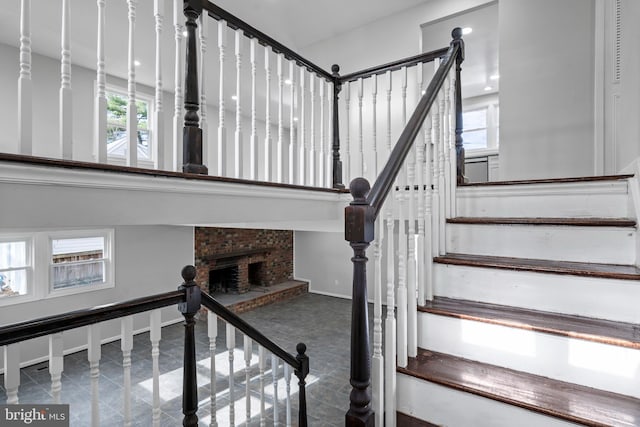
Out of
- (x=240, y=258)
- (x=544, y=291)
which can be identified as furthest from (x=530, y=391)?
(x=240, y=258)

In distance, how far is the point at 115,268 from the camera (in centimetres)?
527

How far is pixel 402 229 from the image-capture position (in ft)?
4.35

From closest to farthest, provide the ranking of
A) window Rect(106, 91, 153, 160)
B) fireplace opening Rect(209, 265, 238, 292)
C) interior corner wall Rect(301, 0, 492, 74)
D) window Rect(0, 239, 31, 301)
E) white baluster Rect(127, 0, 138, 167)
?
white baluster Rect(127, 0, 138, 167)
interior corner wall Rect(301, 0, 492, 74)
window Rect(0, 239, 31, 301)
window Rect(106, 91, 153, 160)
fireplace opening Rect(209, 265, 238, 292)

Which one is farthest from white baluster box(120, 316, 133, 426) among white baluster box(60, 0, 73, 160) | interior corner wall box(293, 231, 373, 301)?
interior corner wall box(293, 231, 373, 301)

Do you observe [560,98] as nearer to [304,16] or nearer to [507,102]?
[507,102]

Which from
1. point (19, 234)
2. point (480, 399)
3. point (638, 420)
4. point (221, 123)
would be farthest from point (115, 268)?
point (638, 420)

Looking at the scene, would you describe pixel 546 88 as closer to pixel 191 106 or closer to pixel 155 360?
pixel 191 106

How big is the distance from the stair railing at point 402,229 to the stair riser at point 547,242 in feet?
0.54

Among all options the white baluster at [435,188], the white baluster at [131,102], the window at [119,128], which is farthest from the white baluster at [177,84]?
the window at [119,128]

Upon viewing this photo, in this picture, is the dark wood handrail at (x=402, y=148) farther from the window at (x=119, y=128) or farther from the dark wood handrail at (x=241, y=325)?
the window at (x=119, y=128)

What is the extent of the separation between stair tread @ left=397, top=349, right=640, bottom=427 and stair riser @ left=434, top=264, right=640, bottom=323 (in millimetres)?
308

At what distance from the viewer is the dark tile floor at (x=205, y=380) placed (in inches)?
137

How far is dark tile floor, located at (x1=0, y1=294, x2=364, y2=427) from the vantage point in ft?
11.5

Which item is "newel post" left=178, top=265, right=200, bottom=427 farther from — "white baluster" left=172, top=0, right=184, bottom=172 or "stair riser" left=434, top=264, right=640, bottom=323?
"stair riser" left=434, top=264, right=640, bottom=323
